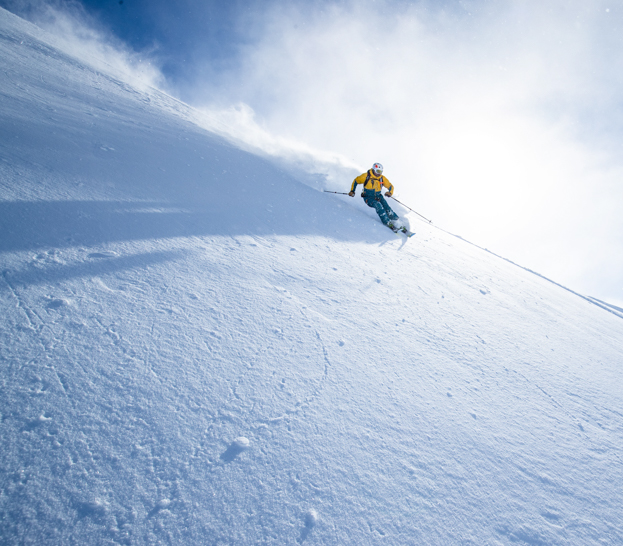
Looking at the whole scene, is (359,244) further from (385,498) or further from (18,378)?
(18,378)

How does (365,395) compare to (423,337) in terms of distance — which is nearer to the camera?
(365,395)

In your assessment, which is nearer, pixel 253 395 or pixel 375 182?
pixel 253 395

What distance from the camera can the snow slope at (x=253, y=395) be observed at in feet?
3.12

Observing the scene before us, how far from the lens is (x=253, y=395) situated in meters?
1.36

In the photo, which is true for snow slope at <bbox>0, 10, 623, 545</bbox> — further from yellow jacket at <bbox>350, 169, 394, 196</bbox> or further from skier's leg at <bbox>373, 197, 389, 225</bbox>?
yellow jacket at <bbox>350, 169, 394, 196</bbox>

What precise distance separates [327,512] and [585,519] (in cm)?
132

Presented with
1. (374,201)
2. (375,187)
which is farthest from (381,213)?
(375,187)

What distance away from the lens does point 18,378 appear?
3.70ft

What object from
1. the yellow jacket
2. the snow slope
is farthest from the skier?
the snow slope

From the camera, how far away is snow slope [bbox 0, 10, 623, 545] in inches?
37.5

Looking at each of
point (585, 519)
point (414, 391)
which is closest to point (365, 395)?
point (414, 391)

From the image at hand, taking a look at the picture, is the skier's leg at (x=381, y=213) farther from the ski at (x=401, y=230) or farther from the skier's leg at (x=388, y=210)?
the ski at (x=401, y=230)

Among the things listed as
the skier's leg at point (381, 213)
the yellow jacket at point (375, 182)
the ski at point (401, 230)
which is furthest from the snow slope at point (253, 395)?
the yellow jacket at point (375, 182)

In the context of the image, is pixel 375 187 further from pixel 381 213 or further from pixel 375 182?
pixel 381 213
